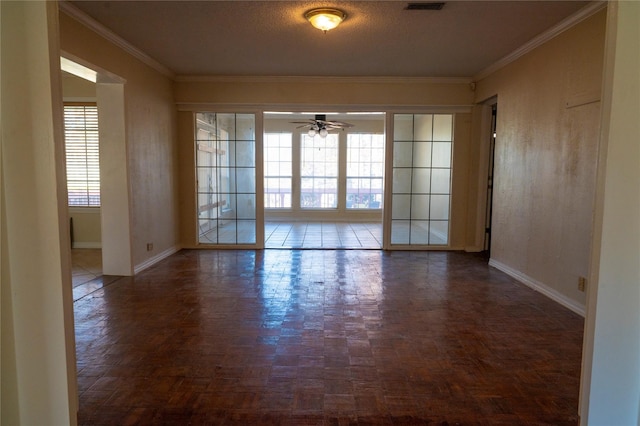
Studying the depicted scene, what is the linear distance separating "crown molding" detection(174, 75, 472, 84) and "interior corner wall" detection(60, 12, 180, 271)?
49 cm

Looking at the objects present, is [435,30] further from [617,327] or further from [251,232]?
[251,232]

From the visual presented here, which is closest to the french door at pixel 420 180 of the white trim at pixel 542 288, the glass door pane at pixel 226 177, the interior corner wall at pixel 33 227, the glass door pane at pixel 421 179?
the glass door pane at pixel 421 179

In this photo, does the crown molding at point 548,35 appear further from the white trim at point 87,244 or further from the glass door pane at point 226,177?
the white trim at point 87,244

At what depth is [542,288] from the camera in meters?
4.16

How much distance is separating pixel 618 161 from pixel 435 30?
3.16 meters

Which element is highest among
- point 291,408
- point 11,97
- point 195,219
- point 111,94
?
point 111,94

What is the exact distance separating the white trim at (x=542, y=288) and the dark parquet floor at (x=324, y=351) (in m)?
0.10

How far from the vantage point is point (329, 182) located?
10602mm

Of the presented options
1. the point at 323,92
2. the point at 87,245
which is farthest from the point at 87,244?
the point at 323,92

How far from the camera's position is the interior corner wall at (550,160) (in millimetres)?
3468

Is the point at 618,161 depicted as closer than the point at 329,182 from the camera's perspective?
Yes

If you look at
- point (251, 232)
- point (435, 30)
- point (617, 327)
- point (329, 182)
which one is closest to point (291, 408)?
point (617, 327)

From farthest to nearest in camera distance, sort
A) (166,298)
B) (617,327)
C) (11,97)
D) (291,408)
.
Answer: (166,298)
(291,408)
(617,327)
(11,97)

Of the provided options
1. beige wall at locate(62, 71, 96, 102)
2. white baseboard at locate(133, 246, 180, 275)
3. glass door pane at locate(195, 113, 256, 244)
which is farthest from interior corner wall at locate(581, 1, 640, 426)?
beige wall at locate(62, 71, 96, 102)
